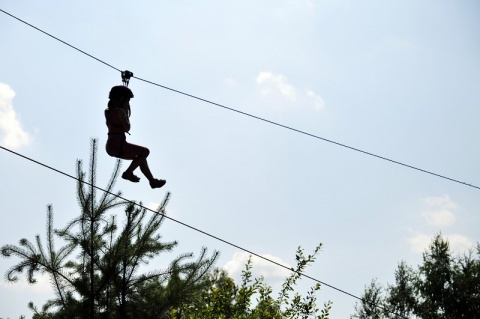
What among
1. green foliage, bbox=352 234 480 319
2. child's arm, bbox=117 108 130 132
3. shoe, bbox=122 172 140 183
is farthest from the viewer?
green foliage, bbox=352 234 480 319

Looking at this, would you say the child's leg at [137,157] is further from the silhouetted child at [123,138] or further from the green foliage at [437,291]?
the green foliage at [437,291]

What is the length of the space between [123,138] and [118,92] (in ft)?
1.85

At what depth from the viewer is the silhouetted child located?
5.72m

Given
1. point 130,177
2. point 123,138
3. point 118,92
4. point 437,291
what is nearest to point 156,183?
point 130,177

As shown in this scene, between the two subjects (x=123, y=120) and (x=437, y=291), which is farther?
(x=437, y=291)

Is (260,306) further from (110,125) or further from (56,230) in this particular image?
(110,125)

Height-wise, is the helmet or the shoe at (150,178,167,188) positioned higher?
the helmet

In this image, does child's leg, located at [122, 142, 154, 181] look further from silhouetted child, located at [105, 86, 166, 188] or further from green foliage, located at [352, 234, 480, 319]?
green foliage, located at [352, 234, 480, 319]

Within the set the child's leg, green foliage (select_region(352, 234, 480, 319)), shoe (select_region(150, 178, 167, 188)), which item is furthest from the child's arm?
green foliage (select_region(352, 234, 480, 319))

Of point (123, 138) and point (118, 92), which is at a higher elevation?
point (118, 92)

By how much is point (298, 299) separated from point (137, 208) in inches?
149

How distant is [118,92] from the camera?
19.2 ft

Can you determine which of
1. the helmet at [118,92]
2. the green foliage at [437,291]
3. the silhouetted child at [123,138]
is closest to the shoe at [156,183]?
the silhouetted child at [123,138]

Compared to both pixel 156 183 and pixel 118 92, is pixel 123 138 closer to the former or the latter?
pixel 118 92
